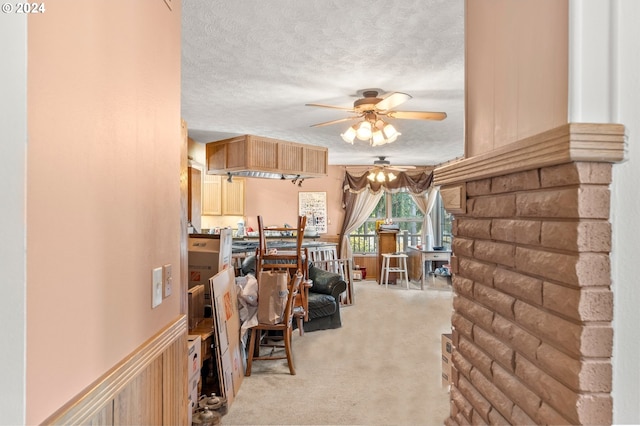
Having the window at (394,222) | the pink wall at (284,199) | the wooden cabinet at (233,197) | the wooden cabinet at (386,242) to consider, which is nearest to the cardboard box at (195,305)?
the wooden cabinet at (233,197)

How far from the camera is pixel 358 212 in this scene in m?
8.19

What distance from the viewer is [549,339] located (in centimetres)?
93

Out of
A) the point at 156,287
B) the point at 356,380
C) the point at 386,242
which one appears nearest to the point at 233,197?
the point at 386,242

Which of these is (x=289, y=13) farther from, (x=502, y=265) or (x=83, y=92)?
(x=502, y=265)

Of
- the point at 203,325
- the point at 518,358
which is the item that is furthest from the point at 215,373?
the point at 518,358

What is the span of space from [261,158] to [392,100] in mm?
2379

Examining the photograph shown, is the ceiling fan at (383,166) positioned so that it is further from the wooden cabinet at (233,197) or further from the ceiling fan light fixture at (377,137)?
the ceiling fan light fixture at (377,137)

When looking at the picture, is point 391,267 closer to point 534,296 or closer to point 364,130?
point 364,130

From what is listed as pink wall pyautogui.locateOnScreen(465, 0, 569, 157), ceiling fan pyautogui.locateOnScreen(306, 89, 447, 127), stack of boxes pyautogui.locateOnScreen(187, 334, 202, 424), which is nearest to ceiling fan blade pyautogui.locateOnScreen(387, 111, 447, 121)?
ceiling fan pyautogui.locateOnScreen(306, 89, 447, 127)

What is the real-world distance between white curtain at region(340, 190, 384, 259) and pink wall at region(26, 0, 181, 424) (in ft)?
22.4

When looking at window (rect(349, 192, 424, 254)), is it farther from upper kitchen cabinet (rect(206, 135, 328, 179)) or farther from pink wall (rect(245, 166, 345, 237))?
upper kitchen cabinet (rect(206, 135, 328, 179))

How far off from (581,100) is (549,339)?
1.79 feet

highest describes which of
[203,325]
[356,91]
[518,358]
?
[356,91]

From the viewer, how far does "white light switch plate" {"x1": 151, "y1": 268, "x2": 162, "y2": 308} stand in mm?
1290
